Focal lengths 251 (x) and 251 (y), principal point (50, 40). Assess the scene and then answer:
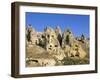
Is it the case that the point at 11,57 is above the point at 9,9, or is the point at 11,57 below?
below

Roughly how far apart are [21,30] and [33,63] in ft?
0.94

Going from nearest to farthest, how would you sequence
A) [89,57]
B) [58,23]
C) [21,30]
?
[21,30]
[58,23]
[89,57]

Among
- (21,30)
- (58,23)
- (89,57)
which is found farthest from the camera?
(89,57)

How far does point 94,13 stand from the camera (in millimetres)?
2273

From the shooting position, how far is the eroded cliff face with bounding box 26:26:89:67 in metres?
2.02

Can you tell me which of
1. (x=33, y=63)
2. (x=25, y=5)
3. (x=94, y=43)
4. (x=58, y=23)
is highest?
(x=25, y=5)

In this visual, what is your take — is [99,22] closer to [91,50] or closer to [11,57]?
[91,50]

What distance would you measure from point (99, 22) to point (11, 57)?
34.8 inches

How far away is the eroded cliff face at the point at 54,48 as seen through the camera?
2.02 m

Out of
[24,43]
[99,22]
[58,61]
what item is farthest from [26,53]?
[99,22]

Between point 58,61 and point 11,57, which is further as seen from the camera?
point 58,61

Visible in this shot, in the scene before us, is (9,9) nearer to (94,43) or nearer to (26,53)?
(26,53)

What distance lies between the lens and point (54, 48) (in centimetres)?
210

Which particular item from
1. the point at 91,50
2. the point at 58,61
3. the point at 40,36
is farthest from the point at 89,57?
the point at 40,36
